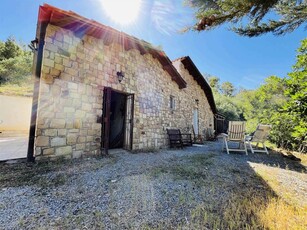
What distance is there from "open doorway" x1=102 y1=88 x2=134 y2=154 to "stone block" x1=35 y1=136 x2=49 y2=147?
4.74ft

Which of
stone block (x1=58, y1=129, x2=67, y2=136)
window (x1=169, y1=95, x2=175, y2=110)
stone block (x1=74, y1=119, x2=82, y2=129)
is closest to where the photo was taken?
stone block (x1=58, y1=129, x2=67, y2=136)

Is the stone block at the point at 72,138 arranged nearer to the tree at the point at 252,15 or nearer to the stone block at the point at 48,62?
the stone block at the point at 48,62

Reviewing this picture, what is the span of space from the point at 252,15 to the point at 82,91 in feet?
12.7

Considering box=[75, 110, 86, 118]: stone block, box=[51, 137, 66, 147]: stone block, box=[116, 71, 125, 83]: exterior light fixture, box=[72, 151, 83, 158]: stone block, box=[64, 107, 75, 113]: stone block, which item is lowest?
box=[72, 151, 83, 158]: stone block

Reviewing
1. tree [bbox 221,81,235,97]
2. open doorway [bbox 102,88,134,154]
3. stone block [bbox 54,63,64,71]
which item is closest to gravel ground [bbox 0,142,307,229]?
open doorway [bbox 102,88,134,154]

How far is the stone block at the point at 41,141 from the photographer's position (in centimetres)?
338

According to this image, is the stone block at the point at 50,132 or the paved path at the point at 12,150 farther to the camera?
the paved path at the point at 12,150

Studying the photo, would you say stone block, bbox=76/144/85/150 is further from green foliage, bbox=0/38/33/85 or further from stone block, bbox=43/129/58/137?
green foliage, bbox=0/38/33/85

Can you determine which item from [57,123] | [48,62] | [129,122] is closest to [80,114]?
[57,123]

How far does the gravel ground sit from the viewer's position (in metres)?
1.61

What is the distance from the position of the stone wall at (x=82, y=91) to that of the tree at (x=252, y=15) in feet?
9.37

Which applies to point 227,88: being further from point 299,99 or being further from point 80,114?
point 80,114

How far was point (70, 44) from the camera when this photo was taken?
13.2 feet

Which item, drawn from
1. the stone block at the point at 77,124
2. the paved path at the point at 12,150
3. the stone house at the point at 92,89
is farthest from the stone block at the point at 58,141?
the paved path at the point at 12,150
